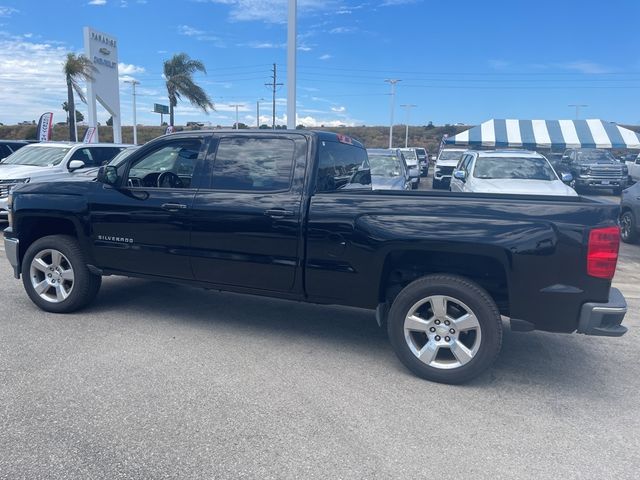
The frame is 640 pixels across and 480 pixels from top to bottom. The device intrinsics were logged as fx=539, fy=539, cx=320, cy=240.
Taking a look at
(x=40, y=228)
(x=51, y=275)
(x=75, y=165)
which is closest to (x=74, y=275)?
(x=51, y=275)

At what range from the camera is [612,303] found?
153 inches

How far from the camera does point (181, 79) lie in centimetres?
3834

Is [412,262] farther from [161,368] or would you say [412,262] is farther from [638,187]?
[638,187]

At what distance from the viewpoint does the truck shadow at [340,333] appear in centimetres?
435

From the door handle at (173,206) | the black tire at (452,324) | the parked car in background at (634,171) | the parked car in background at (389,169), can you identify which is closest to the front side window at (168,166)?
the door handle at (173,206)

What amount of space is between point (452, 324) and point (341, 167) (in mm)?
1939

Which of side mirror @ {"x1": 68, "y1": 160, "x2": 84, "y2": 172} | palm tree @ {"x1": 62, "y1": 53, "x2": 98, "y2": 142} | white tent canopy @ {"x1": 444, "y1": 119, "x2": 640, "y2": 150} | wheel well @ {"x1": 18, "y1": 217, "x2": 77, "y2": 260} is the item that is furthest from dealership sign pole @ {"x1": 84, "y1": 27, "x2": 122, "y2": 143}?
wheel well @ {"x1": 18, "y1": 217, "x2": 77, "y2": 260}

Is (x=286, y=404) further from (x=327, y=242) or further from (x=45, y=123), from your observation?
(x=45, y=123)

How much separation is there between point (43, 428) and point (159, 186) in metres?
2.53

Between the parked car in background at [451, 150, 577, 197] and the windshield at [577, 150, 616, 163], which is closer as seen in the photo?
the parked car in background at [451, 150, 577, 197]

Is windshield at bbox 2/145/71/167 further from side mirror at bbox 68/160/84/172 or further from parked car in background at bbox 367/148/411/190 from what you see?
parked car in background at bbox 367/148/411/190

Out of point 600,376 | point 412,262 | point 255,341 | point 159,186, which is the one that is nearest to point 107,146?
point 159,186

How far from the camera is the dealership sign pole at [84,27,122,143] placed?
88.1 ft

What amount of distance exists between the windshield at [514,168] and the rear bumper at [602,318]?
24.7 ft
